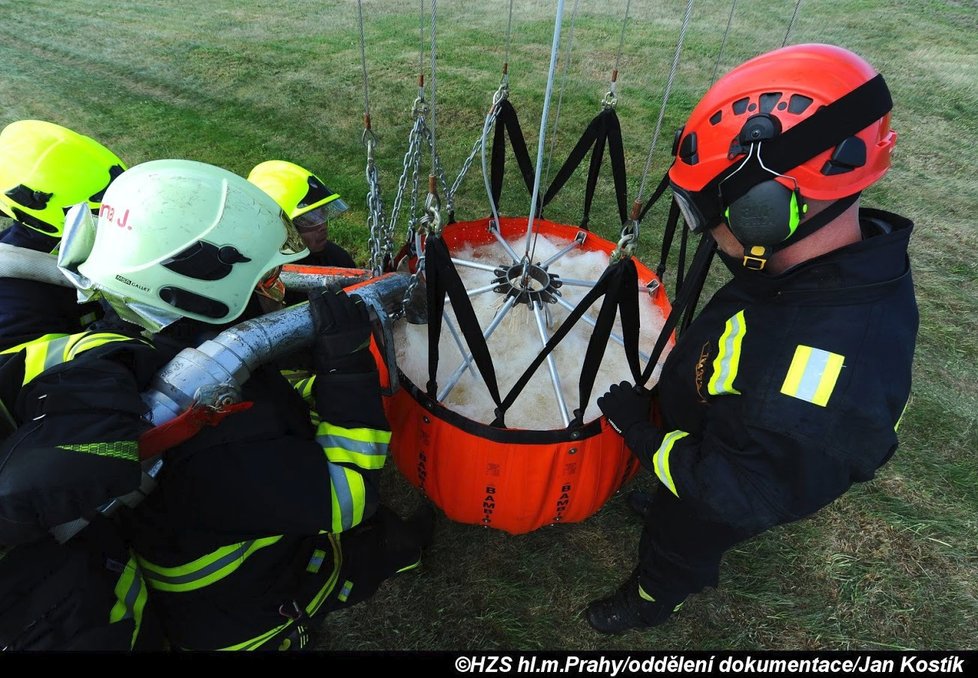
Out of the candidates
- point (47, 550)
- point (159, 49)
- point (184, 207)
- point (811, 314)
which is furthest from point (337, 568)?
point (159, 49)

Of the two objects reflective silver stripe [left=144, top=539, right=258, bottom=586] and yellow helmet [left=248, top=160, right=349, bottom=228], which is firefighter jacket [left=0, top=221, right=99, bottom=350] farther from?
reflective silver stripe [left=144, top=539, right=258, bottom=586]

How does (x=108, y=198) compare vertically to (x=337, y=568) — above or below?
above

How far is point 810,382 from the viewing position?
1.52 m

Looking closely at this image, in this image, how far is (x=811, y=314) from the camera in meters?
1.56

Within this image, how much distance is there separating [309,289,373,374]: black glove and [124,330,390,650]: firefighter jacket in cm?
4

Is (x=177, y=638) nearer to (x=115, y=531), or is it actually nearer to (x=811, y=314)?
(x=115, y=531)

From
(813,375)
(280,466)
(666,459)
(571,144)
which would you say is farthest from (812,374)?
(571,144)

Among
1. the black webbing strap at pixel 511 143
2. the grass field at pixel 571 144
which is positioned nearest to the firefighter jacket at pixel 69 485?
the grass field at pixel 571 144

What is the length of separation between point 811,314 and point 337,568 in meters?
2.14

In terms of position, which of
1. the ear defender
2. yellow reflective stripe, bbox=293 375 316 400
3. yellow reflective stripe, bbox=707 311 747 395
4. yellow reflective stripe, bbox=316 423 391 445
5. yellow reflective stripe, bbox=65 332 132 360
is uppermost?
the ear defender

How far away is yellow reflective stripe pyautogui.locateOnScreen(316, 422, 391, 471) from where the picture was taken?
1.79 m

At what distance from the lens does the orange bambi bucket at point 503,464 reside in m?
2.16

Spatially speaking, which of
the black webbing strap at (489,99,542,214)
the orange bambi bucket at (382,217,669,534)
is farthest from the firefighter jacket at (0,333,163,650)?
the black webbing strap at (489,99,542,214)

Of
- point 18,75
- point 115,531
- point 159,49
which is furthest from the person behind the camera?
point 159,49
